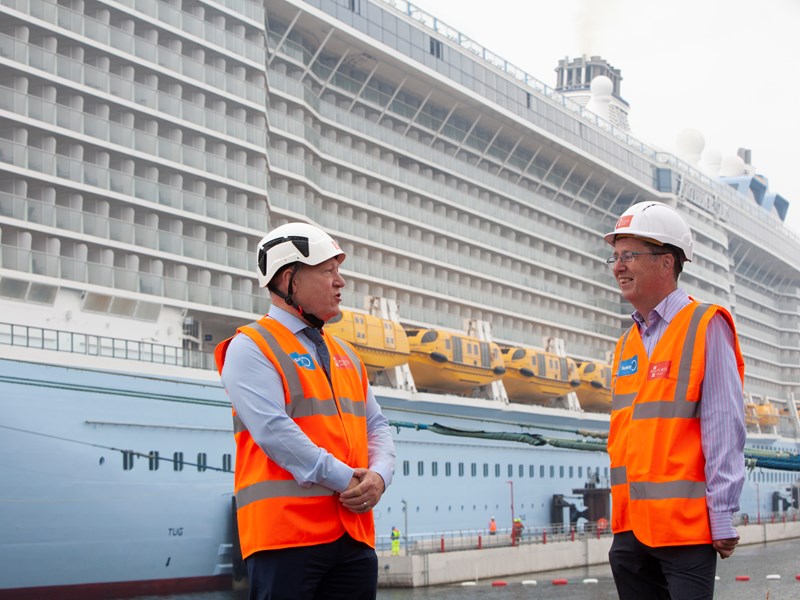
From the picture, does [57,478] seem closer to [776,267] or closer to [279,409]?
[279,409]

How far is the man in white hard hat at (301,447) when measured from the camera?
4582 mm

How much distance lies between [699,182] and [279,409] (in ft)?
185

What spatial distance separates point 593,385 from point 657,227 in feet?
129

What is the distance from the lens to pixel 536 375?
4009 cm

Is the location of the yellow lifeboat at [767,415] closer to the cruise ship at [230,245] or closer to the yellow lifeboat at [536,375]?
the cruise ship at [230,245]

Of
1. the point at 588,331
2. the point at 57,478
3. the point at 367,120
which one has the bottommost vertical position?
the point at 57,478

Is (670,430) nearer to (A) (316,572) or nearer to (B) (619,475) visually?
(B) (619,475)

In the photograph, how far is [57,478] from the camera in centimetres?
2131

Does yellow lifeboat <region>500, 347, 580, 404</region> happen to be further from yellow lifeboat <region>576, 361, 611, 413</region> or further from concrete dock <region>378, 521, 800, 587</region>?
concrete dock <region>378, 521, 800, 587</region>

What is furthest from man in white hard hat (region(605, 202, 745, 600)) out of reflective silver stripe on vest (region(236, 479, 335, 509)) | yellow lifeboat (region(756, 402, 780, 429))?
yellow lifeboat (region(756, 402, 780, 429))

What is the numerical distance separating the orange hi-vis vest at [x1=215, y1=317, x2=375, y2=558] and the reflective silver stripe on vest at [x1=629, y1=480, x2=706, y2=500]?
1073 mm

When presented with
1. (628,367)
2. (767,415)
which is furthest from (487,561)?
(767,415)

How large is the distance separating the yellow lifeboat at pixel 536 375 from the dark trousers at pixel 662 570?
34.0m

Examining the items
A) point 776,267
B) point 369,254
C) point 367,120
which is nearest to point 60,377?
point 369,254
